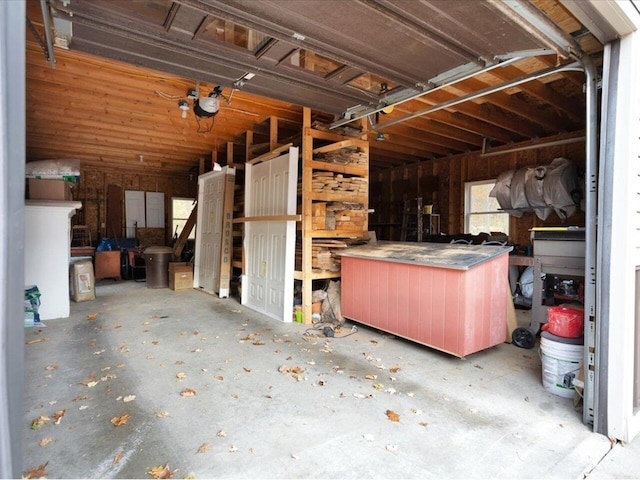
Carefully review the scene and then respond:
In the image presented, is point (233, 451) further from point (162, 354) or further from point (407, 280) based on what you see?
point (407, 280)

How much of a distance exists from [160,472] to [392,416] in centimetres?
140

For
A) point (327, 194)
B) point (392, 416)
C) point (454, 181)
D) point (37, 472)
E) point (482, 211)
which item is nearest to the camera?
point (37, 472)

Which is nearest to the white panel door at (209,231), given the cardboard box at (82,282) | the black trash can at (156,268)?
the black trash can at (156,268)

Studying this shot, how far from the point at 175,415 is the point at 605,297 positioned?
2804mm

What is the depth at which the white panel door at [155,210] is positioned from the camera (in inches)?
404

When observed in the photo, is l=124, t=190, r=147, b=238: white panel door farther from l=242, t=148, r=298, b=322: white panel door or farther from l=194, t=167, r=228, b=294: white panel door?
l=242, t=148, r=298, b=322: white panel door

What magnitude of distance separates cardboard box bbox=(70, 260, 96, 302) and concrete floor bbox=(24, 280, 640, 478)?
1.93 meters

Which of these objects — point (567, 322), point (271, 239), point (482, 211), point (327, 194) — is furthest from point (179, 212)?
point (567, 322)

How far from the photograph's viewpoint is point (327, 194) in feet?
15.4

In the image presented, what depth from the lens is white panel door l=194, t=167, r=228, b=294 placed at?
673cm

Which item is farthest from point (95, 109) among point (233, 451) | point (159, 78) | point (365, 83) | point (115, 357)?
point (233, 451)

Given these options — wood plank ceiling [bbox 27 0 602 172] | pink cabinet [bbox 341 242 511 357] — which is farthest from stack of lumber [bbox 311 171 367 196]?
pink cabinet [bbox 341 242 511 357]

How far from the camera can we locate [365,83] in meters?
2.99

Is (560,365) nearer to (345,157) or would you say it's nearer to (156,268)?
(345,157)
